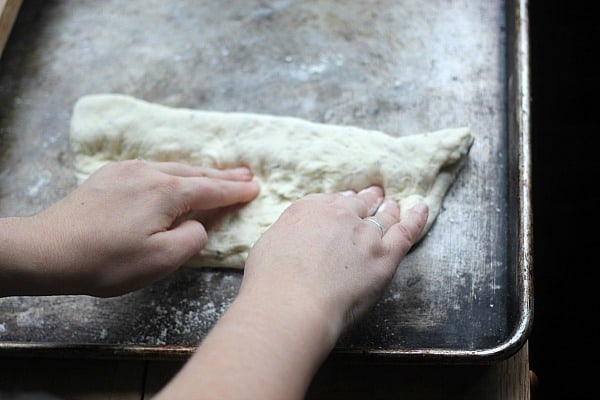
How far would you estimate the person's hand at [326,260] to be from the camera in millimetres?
869

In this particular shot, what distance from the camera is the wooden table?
1.11m

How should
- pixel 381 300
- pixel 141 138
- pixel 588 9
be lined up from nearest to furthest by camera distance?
pixel 381 300 < pixel 141 138 < pixel 588 9

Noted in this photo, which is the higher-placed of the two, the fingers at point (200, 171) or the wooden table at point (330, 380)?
the fingers at point (200, 171)

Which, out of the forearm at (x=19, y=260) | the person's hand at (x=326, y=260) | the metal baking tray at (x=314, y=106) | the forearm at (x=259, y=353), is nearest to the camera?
the forearm at (x=259, y=353)

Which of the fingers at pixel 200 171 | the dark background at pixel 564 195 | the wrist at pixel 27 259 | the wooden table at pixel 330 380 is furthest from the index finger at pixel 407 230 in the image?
the dark background at pixel 564 195

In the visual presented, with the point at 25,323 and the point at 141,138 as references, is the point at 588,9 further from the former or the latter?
the point at 25,323

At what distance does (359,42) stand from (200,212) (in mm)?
557

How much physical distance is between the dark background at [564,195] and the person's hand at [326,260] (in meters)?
0.77

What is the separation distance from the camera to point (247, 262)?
95 cm

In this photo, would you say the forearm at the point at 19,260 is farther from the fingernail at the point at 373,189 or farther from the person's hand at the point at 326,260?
the fingernail at the point at 373,189

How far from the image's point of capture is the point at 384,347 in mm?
1087

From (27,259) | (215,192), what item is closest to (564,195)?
(215,192)

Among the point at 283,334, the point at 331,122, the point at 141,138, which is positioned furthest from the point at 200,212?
the point at 283,334

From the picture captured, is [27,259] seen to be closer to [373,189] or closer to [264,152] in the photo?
[264,152]
